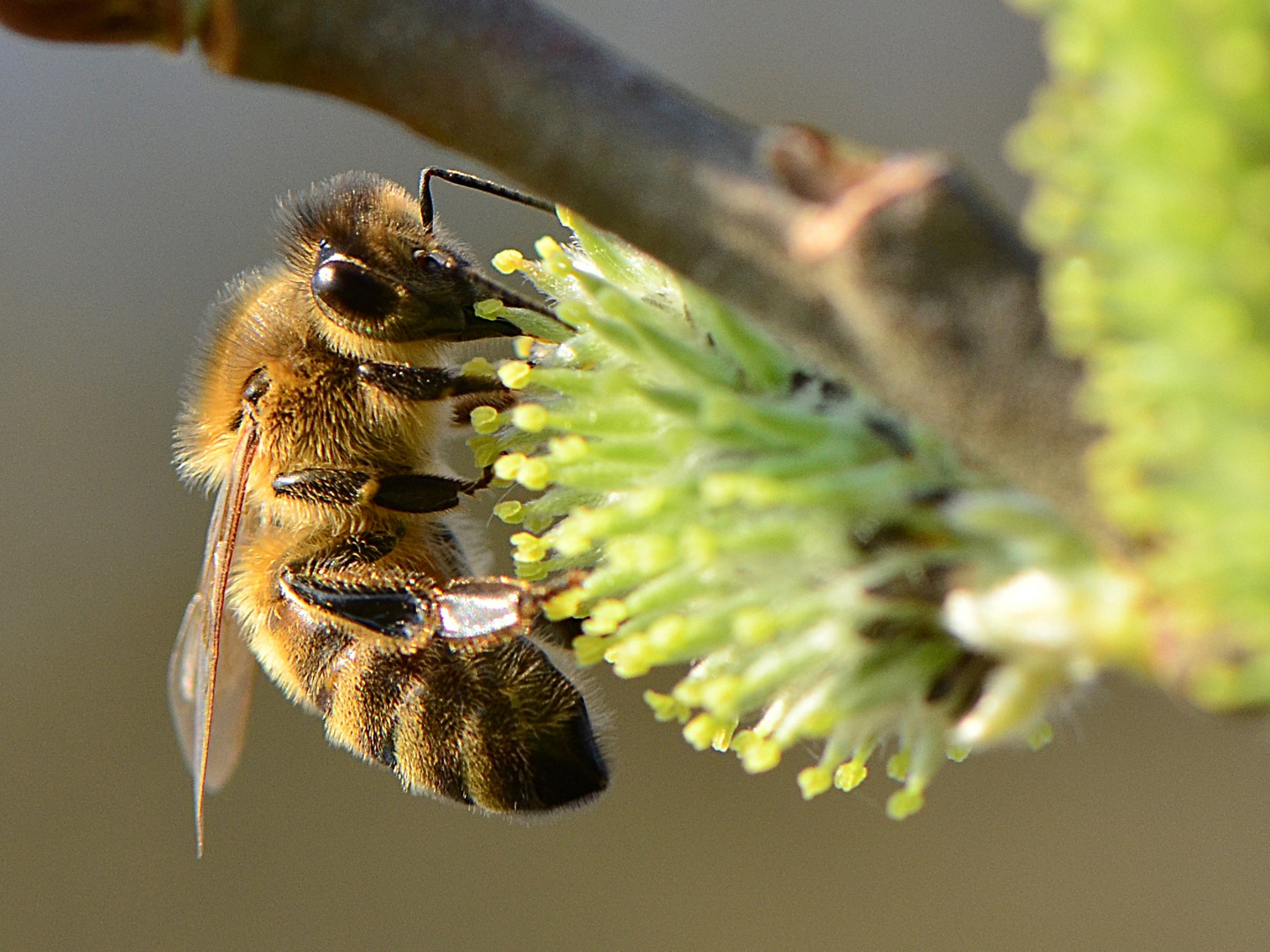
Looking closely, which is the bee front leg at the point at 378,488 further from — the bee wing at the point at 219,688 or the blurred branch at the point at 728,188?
the blurred branch at the point at 728,188

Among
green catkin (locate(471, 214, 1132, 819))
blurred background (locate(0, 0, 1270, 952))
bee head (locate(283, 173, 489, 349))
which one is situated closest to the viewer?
green catkin (locate(471, 214, 1132, 819))

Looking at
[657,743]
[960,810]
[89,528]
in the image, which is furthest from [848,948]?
[89,528]

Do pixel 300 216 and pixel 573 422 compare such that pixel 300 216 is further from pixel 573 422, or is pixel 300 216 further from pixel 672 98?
pixel 672 98

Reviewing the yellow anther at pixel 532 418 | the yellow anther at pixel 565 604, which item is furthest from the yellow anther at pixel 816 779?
the yellow anther at pixel 532 418

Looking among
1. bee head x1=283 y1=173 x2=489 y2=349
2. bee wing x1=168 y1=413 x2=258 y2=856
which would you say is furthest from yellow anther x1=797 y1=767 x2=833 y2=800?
bee wing x1=168 y1=413 x2=258 y2=856

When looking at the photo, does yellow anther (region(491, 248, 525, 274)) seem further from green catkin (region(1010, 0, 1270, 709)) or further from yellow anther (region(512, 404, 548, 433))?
green catkin (region(1010, 0, 1270, 709))

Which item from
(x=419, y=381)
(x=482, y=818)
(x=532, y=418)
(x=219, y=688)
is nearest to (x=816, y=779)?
(x=532, y=418)

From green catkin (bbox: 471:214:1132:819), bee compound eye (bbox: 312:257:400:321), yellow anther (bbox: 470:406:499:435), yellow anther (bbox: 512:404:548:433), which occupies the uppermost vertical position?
bee compound eye (bbox: 312:257:400:321)

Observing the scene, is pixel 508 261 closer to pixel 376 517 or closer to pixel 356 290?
pixel 356 290
